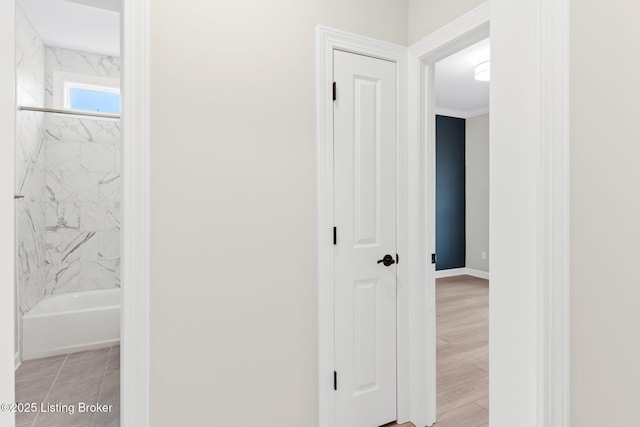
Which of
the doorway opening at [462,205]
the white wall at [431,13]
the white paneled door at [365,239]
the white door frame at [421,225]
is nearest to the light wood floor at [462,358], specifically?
the doorway opening at [462,205]

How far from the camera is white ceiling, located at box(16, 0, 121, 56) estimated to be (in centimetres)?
271

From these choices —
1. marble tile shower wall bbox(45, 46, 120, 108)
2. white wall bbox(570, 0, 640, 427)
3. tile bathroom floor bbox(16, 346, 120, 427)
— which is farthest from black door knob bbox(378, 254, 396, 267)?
marble tile shower wall bbox(45, 46, 120, 108)

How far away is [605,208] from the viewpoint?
73 cm

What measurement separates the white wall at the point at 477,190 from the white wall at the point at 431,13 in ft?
13.3

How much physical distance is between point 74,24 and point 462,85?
4402 mm

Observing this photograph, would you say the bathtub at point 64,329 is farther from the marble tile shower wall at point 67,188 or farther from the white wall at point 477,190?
the white wall at point 477,190

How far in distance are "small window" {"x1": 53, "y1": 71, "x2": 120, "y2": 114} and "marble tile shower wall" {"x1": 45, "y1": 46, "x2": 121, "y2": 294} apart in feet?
0.20

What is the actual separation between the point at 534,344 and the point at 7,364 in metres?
0.81

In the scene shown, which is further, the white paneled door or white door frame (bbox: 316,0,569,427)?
the white paneled door

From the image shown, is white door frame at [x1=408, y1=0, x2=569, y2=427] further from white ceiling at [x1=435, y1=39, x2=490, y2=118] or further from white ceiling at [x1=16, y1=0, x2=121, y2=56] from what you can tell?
white ceiling at [x1=16, y1=0, x2=121, y2=56]

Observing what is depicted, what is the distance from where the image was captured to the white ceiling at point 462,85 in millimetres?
3438

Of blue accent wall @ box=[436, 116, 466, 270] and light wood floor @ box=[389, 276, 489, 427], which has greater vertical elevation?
blue accent wall @ box=[436, 116, 466, 270]

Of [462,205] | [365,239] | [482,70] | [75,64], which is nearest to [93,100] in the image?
[75,64]

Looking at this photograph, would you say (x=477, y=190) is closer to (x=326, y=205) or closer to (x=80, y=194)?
(x=326, y=205)
